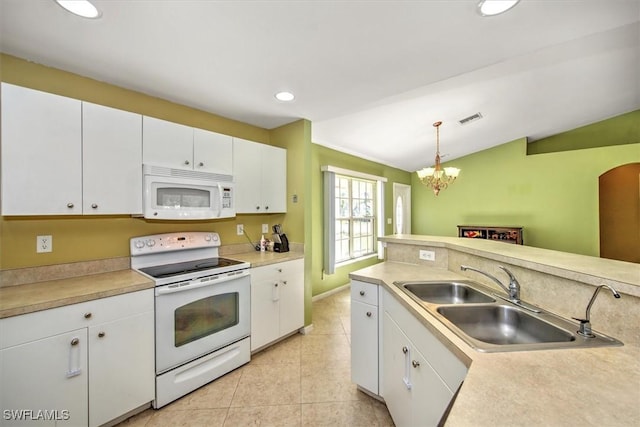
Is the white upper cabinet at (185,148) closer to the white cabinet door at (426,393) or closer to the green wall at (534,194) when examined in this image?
the white cabinet door at (426,393)

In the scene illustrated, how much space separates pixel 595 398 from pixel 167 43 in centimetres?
244

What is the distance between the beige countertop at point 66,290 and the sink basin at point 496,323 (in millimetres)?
1912

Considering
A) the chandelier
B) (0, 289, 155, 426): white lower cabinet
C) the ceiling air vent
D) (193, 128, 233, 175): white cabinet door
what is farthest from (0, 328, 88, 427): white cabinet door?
the ceiling air vent

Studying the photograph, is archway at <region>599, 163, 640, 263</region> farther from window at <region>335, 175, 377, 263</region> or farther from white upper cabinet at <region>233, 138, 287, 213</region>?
white upper cabinet at <region>233, 138, 287, 213</region>

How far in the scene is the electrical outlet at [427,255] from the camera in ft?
6.86

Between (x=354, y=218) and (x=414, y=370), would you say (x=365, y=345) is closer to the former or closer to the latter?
(x=414, y=370)

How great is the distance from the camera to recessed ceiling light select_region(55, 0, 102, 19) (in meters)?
1.28

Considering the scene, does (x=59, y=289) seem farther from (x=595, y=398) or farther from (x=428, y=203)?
(x=428, y=203)

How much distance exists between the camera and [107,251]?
2041 millimetres

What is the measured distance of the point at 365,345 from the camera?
1836 mm

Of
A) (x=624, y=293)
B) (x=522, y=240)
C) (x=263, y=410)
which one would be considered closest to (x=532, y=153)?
(x=522, y=240)

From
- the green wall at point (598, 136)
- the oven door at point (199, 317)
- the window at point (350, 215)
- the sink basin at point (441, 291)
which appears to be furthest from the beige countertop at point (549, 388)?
the green wall at point (598, 136)

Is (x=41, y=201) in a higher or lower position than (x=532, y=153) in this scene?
lower

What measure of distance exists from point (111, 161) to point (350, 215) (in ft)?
11.5
